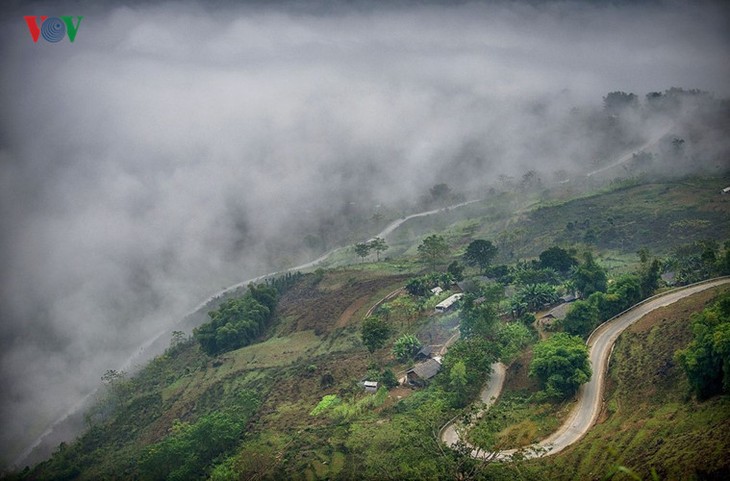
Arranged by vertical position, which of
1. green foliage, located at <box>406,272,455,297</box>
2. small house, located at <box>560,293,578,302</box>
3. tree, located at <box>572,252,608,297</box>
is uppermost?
green foliage, located at <box>406,272,455,297</box>

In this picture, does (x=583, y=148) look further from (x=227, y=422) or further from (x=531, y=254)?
(x=227, y=422)

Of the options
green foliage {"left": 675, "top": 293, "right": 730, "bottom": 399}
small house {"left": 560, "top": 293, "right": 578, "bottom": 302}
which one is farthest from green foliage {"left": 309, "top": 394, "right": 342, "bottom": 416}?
green foliage {"left": 675, "top": 293, "right": 730, "bottom": 399}

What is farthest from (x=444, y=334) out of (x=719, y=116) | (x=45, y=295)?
(x=719, y=116)

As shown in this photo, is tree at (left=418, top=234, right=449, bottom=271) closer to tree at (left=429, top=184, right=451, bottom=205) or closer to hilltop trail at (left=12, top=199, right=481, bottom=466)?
hilltop trail at (left=12, top=199, right=481, bottom=466)

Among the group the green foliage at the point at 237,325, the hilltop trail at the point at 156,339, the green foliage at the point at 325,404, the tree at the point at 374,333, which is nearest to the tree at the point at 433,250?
the green foliage at the point at 237,325

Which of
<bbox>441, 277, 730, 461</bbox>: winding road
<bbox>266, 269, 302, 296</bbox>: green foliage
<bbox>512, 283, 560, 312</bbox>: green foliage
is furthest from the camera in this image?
<bbox>266, 269, 302, 296</bbox>: green foliage

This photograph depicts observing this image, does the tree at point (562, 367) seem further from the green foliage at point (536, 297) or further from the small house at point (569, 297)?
the small house at point (569, 297)

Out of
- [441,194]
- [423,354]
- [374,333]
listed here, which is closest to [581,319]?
[423,354]
